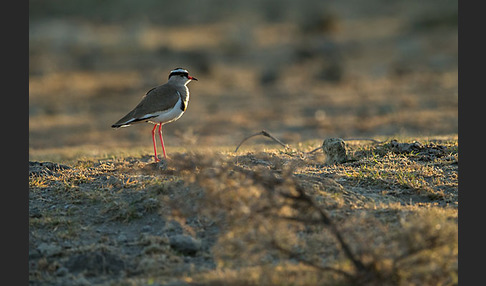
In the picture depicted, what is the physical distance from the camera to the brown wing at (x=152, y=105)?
26.8 ft

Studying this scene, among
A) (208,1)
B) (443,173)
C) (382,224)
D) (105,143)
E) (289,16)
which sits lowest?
(382,224)

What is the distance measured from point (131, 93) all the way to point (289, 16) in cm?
1704

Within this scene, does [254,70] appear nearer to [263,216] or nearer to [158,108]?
[158,108]

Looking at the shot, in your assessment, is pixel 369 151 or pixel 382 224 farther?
pixel 369 151

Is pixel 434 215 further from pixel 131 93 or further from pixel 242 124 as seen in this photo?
pixel 131 93

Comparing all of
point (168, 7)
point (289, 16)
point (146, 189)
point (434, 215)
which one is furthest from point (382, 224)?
point (168, 7)

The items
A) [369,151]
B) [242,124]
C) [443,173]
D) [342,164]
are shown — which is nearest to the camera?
[443,173]

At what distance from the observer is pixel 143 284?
17.3 ft

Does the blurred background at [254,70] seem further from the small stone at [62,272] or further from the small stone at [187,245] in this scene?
the small stone at [62,272]

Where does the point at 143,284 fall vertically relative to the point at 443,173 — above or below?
below

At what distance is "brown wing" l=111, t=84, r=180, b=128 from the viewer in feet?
26.8

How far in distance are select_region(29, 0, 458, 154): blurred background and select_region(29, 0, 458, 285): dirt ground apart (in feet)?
0.34

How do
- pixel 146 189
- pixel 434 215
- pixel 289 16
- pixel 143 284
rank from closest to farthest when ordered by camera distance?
pixel 143 284 < pixel 434 215 < pixel 146 189 < pixel 289 16

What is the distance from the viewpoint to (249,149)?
985 cm
